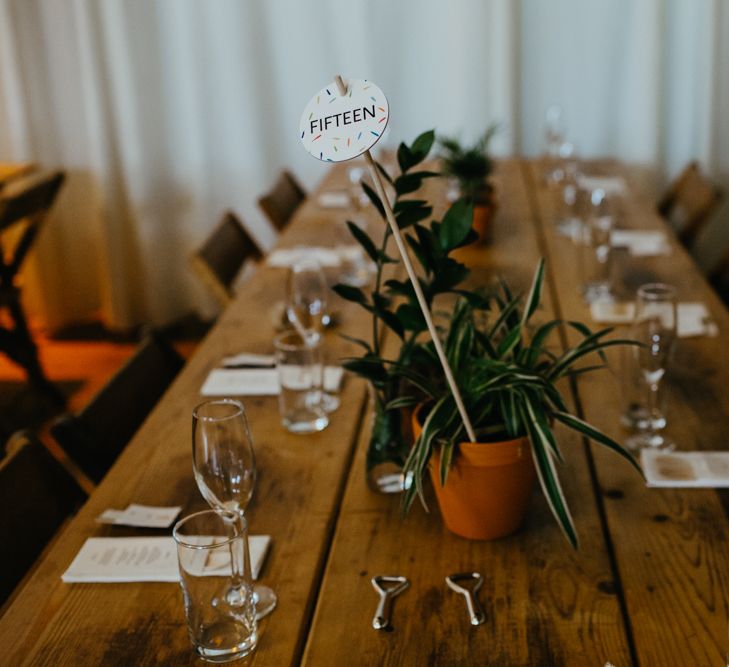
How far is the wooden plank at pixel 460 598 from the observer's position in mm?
1145

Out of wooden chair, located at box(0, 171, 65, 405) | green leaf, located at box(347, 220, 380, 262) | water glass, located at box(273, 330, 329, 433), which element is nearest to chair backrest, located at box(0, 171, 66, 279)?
wooden chair, located at box(0, 171, 65, 405)

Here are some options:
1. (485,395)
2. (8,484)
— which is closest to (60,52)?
(8,484)

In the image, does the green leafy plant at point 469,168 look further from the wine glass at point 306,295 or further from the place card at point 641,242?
the wine glass at point 306,295

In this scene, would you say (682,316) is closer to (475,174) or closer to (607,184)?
(475,174)

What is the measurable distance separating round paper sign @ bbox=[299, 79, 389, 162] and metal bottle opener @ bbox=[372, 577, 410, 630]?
53cm

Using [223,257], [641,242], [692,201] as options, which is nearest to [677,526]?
[641,242]

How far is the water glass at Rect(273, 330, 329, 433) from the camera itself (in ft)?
5.64

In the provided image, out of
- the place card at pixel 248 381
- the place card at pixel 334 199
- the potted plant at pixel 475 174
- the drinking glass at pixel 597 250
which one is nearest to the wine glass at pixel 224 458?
the place card at pixel 248 381

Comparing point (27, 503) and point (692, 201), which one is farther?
point (692, 201)

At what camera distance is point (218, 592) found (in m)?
1.16

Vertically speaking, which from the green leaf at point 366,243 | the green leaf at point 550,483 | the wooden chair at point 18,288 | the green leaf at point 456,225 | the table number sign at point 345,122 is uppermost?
the table number sign at point 345,122

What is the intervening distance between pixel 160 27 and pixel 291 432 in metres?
2.91

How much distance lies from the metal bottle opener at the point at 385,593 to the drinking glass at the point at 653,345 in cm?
53

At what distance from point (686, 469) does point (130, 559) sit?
82 centimetres
